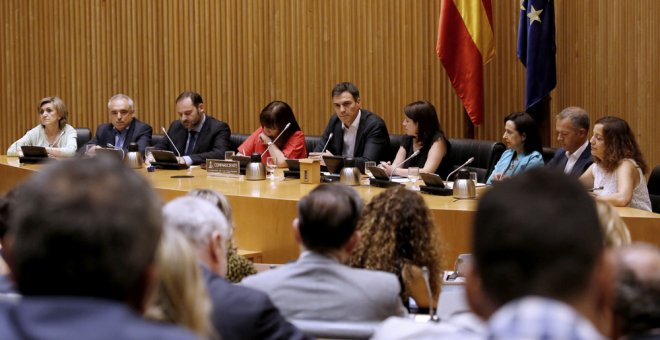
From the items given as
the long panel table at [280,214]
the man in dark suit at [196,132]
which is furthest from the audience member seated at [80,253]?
the man in dark suit at [196,132]

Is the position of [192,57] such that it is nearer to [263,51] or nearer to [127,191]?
[263,51]

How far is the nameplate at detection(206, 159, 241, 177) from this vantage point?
6.22 m

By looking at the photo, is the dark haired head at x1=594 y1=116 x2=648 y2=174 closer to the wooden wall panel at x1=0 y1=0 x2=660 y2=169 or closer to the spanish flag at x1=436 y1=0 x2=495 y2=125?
the wooden wall panel at x1=0 y1=0 x2=660 y2=169

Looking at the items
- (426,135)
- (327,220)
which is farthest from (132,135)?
(327,220)

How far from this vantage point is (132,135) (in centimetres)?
774

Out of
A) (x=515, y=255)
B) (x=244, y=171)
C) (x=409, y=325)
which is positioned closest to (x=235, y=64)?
(x=244, y=171)

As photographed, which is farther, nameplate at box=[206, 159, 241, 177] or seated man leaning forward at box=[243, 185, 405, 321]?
nameplate at box=[206, 159, 241, 177]

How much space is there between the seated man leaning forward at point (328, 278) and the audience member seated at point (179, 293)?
89cm

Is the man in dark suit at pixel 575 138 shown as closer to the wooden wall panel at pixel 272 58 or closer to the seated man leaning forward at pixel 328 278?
the wooden wall panel at pixel 272 58

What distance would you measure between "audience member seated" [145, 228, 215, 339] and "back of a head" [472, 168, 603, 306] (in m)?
0.56

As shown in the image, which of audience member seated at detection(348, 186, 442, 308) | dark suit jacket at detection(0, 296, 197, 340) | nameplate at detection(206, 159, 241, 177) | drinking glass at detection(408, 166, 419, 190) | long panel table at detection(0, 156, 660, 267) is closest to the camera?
dark suit jacket at detection(0, 296, 197, 340)

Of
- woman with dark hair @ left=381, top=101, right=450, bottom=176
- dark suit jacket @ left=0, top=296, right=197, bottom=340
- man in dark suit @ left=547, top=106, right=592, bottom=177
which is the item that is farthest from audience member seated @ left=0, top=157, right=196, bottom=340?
woman with dark hair @ left=381, top=101, right=450, bottom=176

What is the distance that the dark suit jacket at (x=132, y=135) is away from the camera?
25.3ft

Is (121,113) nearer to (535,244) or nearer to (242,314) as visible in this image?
(242,314)
